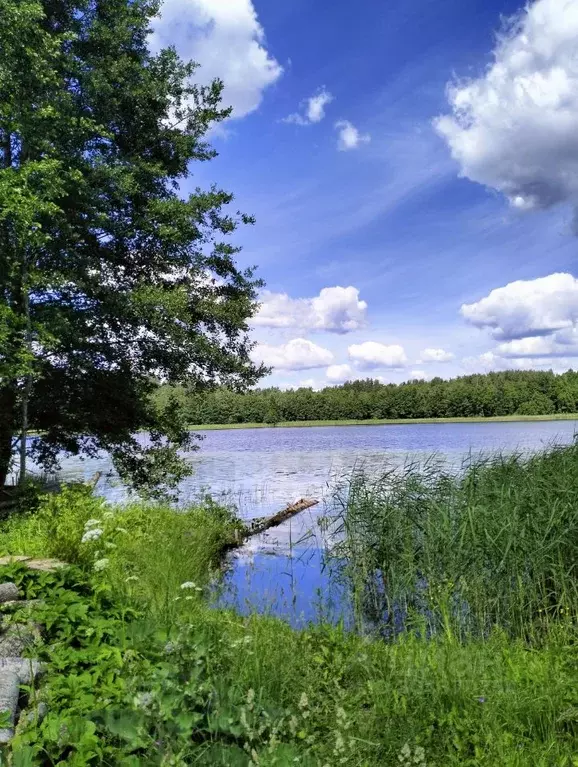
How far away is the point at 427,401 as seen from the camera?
88875 millimetres

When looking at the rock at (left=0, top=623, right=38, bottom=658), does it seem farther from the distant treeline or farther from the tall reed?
the distant treeline

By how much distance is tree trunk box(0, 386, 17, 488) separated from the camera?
39.1 ft

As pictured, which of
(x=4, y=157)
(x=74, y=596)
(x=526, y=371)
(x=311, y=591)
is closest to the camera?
(x=74, y=596)

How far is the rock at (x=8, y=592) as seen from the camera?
446 cm

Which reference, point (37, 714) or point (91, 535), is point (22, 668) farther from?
point (91, 535)

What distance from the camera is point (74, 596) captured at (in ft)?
14.5

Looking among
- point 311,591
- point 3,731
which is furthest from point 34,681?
point 311,591

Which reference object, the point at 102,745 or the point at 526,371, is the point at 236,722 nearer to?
the point at 102,745

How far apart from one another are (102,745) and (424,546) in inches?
197

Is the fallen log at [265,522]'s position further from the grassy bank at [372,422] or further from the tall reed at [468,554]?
the grassy bank at [372,422]

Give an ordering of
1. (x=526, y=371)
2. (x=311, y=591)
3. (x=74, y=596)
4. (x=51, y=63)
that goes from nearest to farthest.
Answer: (x=74, y=596) < (x=311, y=591) < (x=51, y=63) < (x=526, y=371)

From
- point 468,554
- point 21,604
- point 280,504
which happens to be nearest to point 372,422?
point 280,504

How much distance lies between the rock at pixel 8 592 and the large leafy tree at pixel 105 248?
228 inches

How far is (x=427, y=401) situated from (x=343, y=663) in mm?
86700
